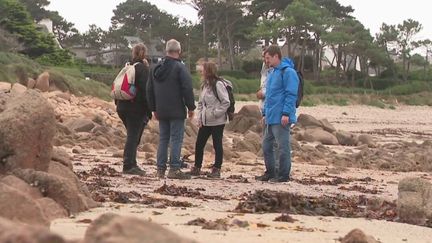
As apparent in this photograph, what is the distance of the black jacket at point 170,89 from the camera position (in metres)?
8.35

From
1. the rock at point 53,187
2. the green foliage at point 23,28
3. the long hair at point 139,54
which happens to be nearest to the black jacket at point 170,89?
the long hair at point 139,54

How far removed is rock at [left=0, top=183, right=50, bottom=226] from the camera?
410 centimetres

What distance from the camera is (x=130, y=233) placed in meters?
2.42

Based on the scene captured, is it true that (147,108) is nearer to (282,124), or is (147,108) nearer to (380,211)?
(282,124)

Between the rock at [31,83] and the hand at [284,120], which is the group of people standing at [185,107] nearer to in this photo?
the hand at [284,120]

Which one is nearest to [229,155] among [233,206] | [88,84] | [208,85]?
[208,85]

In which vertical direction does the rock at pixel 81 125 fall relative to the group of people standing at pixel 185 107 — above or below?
below

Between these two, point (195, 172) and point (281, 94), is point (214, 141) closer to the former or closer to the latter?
point (195, 172)

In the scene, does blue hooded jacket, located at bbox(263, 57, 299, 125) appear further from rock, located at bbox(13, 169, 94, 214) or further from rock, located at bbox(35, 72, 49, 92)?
rock, located at bbox(35, 72, 49, 92)

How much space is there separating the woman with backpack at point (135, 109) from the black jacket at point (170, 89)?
0.27 metres

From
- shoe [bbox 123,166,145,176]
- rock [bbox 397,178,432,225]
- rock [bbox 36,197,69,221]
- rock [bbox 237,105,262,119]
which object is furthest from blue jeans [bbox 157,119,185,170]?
rock [bbox 237,105,262,119]

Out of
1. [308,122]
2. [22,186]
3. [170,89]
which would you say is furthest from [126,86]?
[308,122]

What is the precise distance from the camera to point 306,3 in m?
56.8

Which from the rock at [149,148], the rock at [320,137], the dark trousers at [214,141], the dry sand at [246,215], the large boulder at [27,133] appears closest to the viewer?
the dry sand at [246,215]
